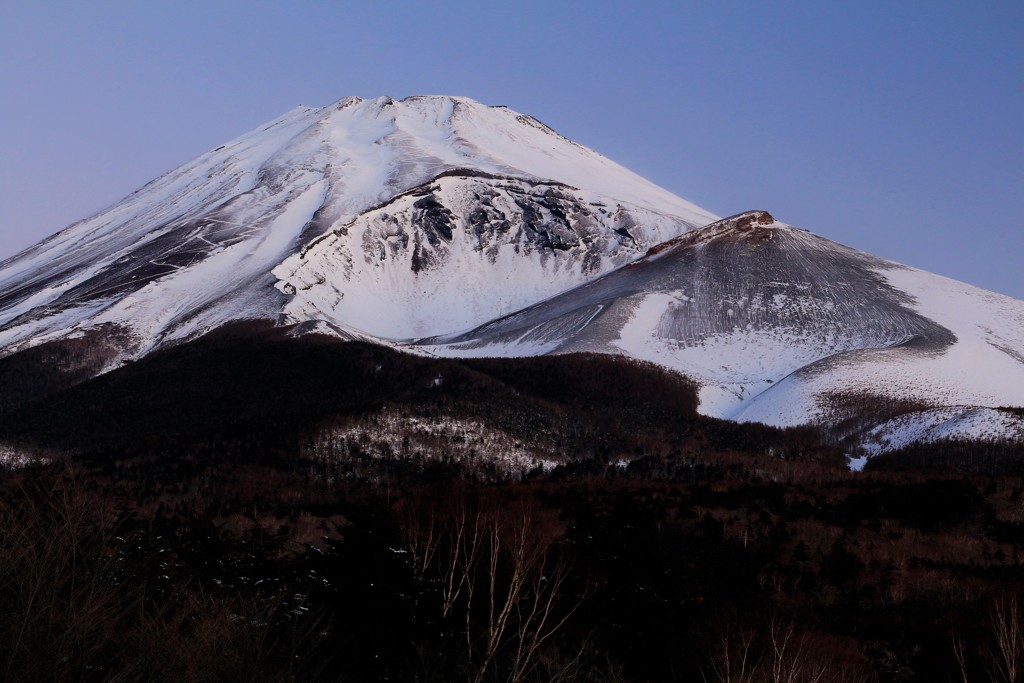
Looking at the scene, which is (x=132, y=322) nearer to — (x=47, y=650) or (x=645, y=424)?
(x=645, y=424)

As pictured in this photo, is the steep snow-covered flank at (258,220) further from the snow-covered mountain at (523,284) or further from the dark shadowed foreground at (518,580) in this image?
the dark shadowed foreground at (518,580)

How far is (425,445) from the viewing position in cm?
6712

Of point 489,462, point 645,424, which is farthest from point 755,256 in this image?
point 489,462

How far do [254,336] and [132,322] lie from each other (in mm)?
19381

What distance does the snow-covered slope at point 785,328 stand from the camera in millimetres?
83875

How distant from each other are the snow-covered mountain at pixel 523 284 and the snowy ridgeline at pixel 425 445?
21794 millimetres

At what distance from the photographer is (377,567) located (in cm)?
2395

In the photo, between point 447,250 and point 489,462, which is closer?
point 489,462

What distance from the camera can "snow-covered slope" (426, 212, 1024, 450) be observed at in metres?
83.9

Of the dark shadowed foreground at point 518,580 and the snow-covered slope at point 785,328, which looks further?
the snow-covered slope at point 785,328

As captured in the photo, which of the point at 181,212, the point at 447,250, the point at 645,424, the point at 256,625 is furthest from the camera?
the point at 181,212

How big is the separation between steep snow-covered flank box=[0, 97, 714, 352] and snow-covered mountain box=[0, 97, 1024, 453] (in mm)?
455

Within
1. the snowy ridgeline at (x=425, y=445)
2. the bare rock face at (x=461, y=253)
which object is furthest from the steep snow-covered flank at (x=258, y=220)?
the snowy ridgeline at (x=425, y=445)

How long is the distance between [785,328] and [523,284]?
1544 inches
